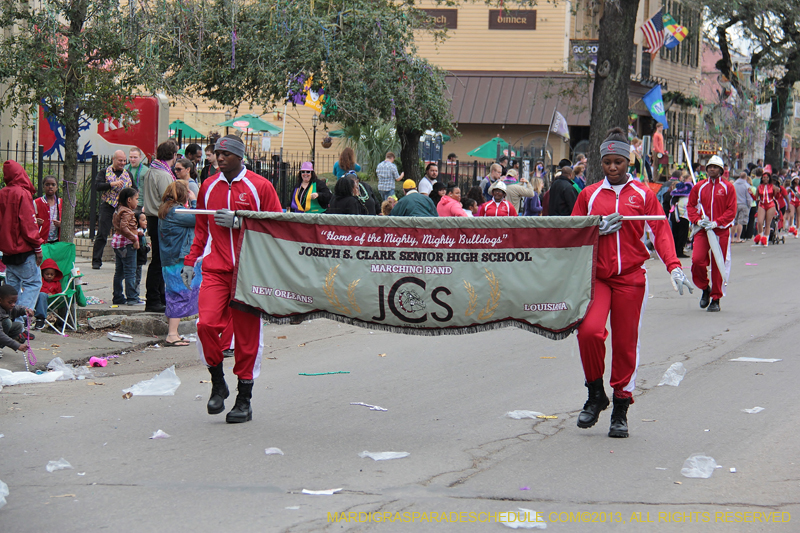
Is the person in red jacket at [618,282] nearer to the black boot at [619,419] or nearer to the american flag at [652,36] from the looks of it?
the black boot at [619,419]

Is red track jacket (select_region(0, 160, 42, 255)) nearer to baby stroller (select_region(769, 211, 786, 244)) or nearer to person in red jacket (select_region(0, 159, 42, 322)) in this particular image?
person in red jacket (select_region(0, 159, 42, 322))

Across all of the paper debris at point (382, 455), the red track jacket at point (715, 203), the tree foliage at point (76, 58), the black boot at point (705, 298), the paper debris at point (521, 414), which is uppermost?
the tree foliage at point (76, 58)

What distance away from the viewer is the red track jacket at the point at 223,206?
680 cm

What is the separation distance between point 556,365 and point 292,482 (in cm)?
427

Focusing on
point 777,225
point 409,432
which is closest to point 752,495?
point 409,432

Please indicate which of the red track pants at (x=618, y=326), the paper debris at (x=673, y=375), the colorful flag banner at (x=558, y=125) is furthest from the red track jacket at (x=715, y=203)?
the colorful flag banner at (x=558, y=125)

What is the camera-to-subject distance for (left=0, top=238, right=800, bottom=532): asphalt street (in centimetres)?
491

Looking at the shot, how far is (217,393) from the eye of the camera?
688 centimetres

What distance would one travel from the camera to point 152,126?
763 inches

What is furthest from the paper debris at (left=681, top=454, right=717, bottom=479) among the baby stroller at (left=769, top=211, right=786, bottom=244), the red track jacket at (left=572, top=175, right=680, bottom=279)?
the baby stroller at (left=769, top=211, right=786, bottom=244)

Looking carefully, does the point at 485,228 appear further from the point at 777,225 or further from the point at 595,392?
the point at 777,225

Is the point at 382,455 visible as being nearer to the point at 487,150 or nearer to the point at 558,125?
the point at 558,125

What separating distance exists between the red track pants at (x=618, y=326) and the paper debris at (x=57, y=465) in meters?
3.37

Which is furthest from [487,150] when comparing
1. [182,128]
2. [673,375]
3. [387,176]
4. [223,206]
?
[223,206]
